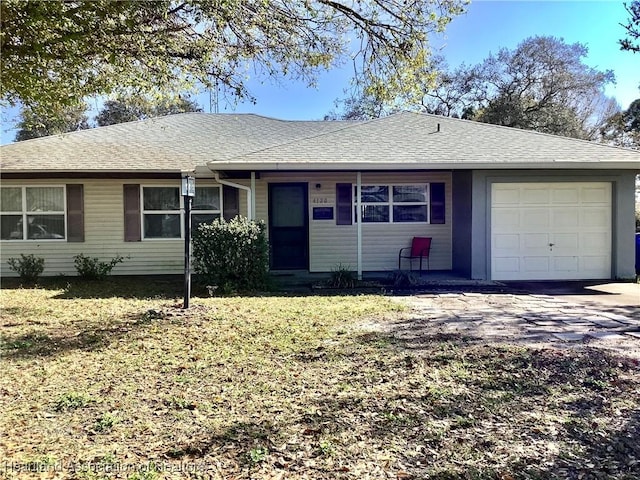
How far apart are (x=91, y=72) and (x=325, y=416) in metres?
6.45

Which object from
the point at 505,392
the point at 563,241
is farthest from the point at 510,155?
the point at 505,392

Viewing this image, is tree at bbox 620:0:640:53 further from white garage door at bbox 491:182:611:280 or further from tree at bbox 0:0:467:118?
white garage door at bbox 491:182:611:280

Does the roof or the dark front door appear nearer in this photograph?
the roof

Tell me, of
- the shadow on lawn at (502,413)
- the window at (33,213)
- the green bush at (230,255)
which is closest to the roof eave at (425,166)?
the green bush at (230,255)

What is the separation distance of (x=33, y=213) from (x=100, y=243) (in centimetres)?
179

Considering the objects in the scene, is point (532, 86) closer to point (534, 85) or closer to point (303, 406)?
point (534, 85)

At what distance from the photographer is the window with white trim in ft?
39.0

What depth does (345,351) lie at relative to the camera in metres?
4.95

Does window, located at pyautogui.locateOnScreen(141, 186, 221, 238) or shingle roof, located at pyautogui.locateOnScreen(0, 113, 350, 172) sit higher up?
shingle roof, located at pyautogui.locateOnScreen(0, 113, 350, 172)

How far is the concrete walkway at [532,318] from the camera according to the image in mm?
5445

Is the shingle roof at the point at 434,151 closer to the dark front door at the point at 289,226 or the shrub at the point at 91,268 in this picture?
the dark front door at the point at 289,226

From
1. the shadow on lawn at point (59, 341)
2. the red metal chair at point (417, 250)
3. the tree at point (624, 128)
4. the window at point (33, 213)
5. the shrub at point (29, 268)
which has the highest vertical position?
the tree at point (624, 128)

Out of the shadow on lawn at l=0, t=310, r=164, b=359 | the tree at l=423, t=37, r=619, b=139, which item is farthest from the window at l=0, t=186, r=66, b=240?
the tree at l=423, t=37, r=619, b=139

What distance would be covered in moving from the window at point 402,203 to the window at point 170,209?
12.3 feet
